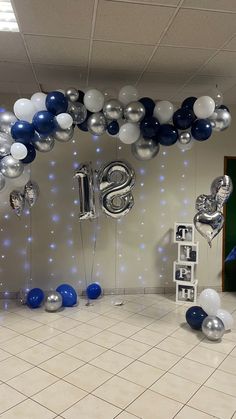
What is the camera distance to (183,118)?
3.32 m

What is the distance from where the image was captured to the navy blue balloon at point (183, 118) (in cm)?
332

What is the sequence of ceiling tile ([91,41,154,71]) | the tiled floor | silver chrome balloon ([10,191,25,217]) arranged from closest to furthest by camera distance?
1. the tiled floor
2. ceiling tile ([91,41,154,71])
3. silver chrome balloon ([10,191,25,217])

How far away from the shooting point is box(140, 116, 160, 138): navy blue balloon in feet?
10.8

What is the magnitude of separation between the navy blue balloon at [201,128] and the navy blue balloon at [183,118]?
0.07 meters

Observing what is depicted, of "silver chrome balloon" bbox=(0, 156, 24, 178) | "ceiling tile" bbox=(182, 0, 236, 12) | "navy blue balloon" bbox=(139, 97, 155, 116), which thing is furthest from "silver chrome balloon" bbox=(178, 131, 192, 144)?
"silver chrome balloon" bbox=(0, 156, 24, 178)

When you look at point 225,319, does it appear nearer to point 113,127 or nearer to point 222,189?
point 222,189

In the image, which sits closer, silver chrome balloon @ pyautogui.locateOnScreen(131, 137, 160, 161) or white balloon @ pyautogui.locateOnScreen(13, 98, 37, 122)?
white balloon @ pyautogui.locateOnScreen(13, 98, 37, 122)

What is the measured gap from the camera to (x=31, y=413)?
84.3 inches

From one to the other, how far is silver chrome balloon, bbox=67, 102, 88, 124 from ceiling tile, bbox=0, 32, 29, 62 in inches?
25.2

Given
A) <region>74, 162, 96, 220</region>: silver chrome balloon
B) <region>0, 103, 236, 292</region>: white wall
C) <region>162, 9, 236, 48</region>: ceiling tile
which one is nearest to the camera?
<region>162, 9, 236, 48</region>: ceiling tile

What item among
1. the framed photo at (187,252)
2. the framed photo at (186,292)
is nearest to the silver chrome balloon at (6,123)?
the framed photo at (187,252)

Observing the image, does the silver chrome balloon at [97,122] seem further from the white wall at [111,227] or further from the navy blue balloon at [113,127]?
the white wall at [111,227]

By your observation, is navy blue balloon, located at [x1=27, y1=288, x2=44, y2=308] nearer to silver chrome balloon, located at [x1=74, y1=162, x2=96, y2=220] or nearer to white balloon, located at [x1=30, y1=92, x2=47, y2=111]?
silver chrome balloon, located at [x1=74, y1=162, x2=96, y2=220]

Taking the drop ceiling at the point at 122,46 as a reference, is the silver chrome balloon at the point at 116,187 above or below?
below
